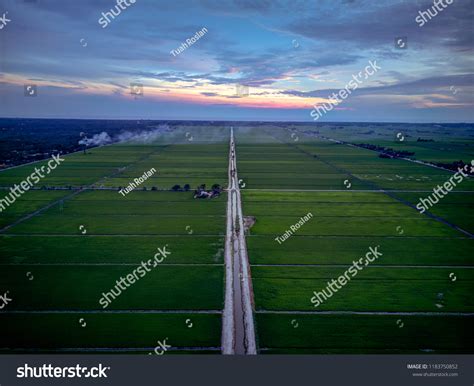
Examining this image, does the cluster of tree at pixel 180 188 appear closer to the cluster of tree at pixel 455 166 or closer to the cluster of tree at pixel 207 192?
the cluster of tree at pixel 207 192

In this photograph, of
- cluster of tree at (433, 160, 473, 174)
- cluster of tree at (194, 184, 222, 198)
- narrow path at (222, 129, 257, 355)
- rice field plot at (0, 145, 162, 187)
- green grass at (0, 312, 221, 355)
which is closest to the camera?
green grass at (0, 312, 221, 355)

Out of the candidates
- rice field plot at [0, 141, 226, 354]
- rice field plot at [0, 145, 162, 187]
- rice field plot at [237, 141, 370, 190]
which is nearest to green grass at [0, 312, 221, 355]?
rice field plot at [0, 141, 226, 354]

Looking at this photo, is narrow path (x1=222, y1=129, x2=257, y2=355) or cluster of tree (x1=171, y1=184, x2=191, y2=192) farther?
cluster of tree (x1=171, y1=184, x2=191, y2=192)

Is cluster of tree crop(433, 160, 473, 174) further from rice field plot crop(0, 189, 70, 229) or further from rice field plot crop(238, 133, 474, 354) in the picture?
rice field plot crop(0, 189, 70, 229)

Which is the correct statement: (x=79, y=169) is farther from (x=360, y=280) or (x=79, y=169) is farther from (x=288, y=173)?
(x=360, y=280)

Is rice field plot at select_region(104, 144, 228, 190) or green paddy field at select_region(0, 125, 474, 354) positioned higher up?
rice field plot at select_region(104, 144, 228, 190)

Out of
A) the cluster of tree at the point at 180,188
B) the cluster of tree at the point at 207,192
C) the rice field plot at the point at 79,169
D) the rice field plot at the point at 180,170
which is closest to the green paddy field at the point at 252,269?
the cluster of tree at the point at 207,192
